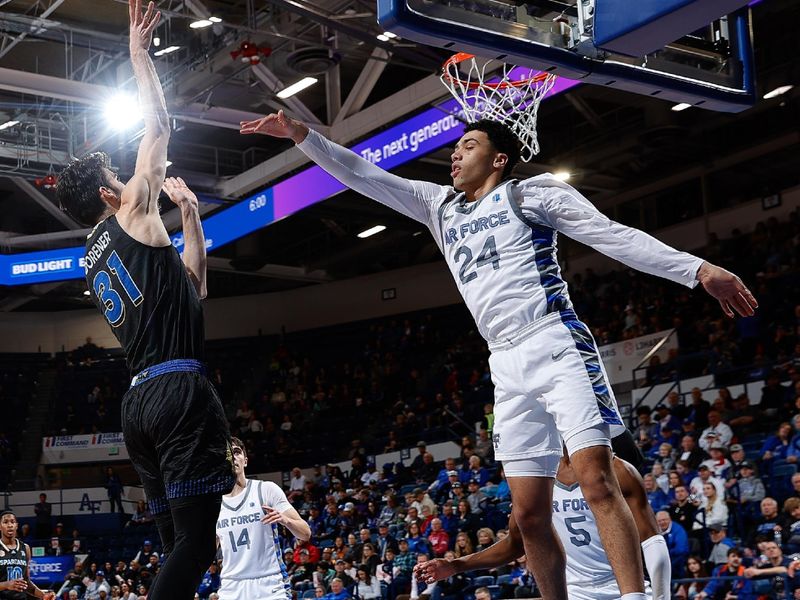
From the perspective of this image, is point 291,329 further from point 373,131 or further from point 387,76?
point 373,131

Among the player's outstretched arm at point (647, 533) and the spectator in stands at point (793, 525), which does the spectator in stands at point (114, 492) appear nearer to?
the spectator in stands at point (793, 525)

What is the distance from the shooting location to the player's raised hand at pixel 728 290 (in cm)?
383

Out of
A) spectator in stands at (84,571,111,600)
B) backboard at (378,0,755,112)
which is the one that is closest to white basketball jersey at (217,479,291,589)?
backboard at (378,0,755,112)

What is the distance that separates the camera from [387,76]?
21.5 metres

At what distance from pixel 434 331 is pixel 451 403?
5447 mm

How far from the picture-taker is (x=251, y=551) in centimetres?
854

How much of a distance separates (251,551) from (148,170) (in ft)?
16.3

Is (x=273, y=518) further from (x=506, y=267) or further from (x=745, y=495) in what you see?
(x=745, y=495)

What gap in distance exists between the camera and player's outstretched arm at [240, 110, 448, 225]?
5.01m

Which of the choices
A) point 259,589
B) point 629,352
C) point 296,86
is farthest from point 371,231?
point 259,589

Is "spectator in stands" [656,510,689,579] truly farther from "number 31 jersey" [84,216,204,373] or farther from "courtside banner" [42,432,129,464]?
"courtside banner" [42,432,129,464]

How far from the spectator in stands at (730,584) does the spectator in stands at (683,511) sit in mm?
1169

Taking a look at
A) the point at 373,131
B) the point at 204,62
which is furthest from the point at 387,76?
the point at 204,62

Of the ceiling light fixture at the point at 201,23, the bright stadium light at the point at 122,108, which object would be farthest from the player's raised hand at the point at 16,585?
the bright stadium light at the point at 122,108
